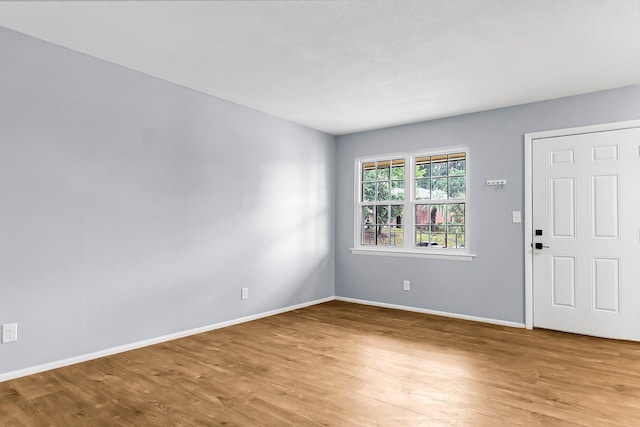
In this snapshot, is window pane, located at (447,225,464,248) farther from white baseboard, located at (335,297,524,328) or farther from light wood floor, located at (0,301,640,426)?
light wood floor, located at (0,301,640,426)

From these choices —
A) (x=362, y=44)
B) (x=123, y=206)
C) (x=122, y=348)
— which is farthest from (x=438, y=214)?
(x=122, y=348)

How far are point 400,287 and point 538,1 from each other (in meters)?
3.73

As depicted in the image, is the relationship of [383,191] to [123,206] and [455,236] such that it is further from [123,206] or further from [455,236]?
[123,206]

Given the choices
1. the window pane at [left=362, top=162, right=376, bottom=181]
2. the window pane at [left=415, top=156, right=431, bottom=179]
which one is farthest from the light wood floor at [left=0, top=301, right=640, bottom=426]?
the window pane at [left=362, top=162, right=376, bottom=181]

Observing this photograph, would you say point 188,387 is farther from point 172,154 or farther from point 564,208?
point 564,208

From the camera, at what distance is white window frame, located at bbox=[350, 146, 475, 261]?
15.8ft

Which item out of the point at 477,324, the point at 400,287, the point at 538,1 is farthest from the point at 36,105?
the point at 477,324

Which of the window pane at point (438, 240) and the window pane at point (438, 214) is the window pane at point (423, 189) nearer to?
the window pane at point (438, 214)

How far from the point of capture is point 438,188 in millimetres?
5109

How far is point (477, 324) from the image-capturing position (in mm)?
4477

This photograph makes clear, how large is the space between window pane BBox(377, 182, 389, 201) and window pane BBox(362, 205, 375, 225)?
8.2 inches

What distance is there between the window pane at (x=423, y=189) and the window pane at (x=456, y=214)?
355mm

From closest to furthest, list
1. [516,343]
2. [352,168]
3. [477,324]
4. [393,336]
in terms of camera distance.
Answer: [516,343] → [393,336] → [477,324] → [352,168]

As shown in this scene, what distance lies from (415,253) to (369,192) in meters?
1.22
